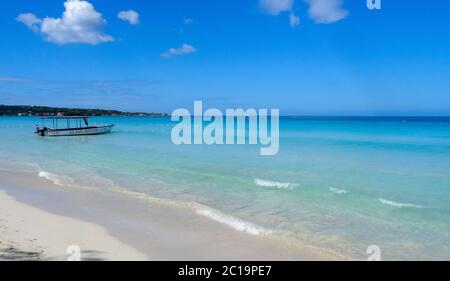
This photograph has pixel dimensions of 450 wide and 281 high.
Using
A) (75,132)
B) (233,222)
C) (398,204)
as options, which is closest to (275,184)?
(398,204)

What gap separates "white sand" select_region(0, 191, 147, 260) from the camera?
7917 millimetres

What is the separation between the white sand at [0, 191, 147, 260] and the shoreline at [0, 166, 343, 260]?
0.09 feet

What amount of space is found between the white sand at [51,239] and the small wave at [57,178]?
529 centimetres

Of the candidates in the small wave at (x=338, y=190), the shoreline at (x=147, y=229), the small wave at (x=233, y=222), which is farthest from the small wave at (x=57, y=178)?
the small wave at (x=338, y=190)

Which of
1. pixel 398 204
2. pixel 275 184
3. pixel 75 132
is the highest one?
pixel 75 132

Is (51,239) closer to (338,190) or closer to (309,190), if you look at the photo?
(309,190)

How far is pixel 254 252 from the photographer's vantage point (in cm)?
843

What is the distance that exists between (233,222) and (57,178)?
10459mm

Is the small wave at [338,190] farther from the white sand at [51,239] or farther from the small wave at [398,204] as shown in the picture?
the white sand at [51,239]

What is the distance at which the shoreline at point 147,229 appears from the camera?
328 inches

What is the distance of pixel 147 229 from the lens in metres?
10.0

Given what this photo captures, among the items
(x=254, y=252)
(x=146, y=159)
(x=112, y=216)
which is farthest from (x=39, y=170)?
(x=254, y=252)
